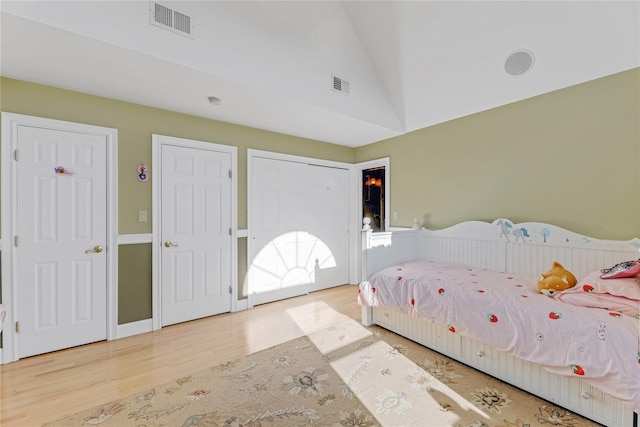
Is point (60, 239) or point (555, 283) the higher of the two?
point (60, 239)

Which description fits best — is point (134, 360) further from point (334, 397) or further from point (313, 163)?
point (313, 163)

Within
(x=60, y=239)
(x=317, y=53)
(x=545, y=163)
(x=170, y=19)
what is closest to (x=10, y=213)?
(x=60, y=239)

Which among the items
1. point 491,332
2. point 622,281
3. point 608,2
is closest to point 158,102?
point 491,332

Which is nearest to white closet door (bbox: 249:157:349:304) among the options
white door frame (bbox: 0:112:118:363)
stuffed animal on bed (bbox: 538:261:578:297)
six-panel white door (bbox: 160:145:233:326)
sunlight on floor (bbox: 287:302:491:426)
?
six-panel white door (bbox: 160:145:233:326)

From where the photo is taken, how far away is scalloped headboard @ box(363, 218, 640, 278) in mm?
2391

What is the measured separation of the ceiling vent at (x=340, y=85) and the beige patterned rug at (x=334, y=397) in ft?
8.79

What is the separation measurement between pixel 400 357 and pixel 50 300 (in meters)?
3.11

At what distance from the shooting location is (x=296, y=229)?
13.6ft

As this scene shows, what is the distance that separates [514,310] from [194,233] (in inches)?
122

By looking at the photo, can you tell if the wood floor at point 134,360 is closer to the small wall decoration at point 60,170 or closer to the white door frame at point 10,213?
the white door frame at point 10,213

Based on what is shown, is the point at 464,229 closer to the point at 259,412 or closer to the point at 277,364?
the point at 277,364

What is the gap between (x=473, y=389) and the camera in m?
1.96

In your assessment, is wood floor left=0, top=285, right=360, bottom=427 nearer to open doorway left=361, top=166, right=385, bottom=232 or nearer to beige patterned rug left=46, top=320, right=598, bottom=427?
beige patterned rug left=46, top=320, right=598, bottom=427

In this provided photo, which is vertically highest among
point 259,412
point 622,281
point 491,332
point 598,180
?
point 598,180
